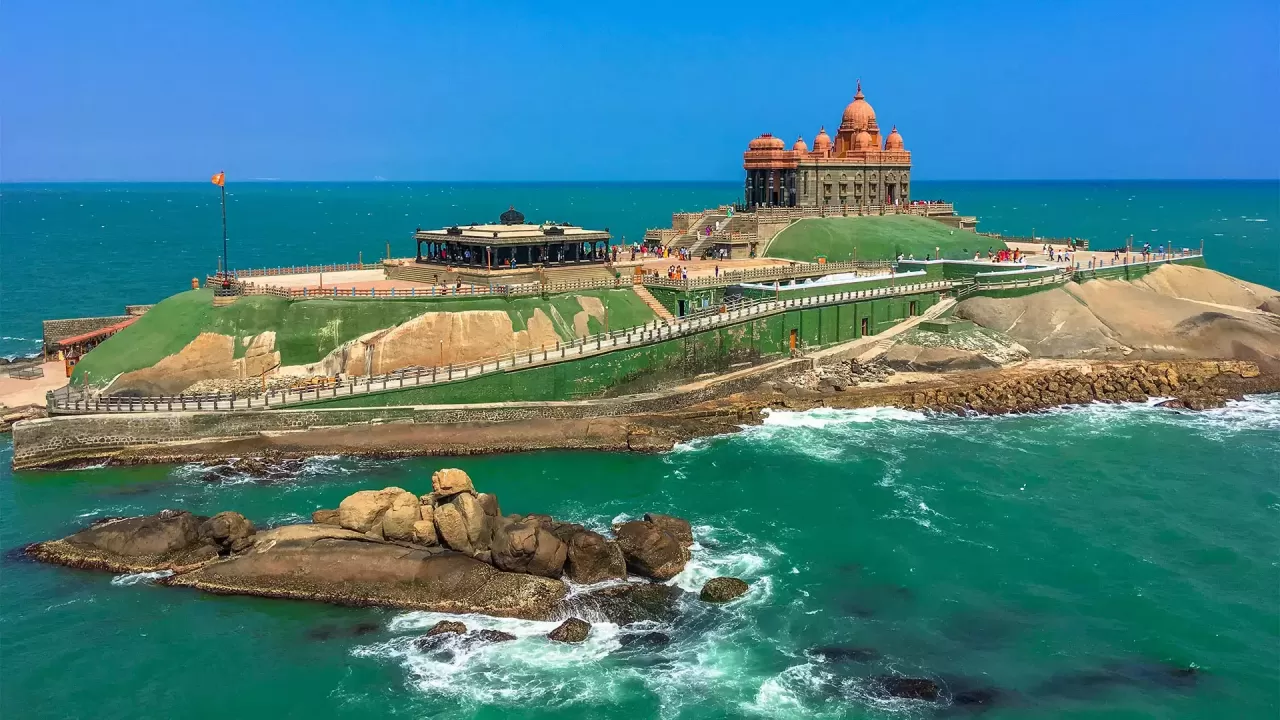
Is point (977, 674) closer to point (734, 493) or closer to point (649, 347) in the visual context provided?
point (734, 493)

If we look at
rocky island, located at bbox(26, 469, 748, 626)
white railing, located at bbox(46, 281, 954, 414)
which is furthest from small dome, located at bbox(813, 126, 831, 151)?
rocky island, located at bbox(26, 469, 748, 626)

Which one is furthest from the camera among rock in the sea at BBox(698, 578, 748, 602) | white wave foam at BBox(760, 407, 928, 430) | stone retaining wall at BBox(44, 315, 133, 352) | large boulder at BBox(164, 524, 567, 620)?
stone retaining wall at BBox(44, 315, 133, 352)

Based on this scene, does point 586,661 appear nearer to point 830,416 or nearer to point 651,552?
point 651,552

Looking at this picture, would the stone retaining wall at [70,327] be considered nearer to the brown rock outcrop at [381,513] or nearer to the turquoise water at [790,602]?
the turquoise water at [790,602]

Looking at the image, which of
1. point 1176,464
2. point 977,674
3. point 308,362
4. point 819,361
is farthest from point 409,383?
point 1176,464

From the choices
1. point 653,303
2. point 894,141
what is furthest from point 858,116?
point 653,303

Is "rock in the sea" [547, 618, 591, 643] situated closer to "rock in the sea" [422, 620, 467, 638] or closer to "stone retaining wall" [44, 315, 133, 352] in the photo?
"rock in the sea" [422, 620, 467, 638]
